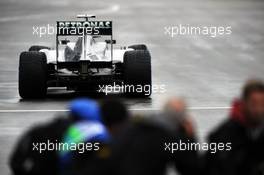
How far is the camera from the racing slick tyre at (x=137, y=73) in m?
23.6

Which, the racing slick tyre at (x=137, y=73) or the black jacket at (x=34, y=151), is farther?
the racing slick tyre at (x=137, y=73)

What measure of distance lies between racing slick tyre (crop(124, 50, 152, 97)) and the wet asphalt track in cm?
30

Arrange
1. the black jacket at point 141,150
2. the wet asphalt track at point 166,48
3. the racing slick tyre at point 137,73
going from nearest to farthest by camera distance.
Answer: the black jacket at point 141,150, the wet asphalt track at point 166,48, the racing slick tyre at point 137,73

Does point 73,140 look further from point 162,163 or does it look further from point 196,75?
point 196,75

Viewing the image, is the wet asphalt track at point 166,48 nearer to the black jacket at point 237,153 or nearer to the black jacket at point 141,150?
the black jacket at point 237,153

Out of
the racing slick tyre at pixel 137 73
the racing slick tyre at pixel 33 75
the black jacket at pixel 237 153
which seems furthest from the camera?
the racing slick tyre at pixel 33 75

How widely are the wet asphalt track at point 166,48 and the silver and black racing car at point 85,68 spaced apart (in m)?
0.38

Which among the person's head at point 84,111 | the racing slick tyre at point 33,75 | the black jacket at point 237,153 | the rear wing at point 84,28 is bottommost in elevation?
the racing slick tyre at point 33,75

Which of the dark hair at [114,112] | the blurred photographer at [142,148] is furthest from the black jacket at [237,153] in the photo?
the dark hair at [114,112]

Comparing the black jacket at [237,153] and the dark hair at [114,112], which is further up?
the dark hair at [114,112]

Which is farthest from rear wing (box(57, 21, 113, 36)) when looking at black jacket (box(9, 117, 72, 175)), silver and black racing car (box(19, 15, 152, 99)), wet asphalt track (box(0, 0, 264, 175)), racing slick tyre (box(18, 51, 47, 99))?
black jacket (box(9, 117, 72, 175))

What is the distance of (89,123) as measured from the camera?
28.8ft

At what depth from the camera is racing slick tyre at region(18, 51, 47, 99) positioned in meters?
23.8

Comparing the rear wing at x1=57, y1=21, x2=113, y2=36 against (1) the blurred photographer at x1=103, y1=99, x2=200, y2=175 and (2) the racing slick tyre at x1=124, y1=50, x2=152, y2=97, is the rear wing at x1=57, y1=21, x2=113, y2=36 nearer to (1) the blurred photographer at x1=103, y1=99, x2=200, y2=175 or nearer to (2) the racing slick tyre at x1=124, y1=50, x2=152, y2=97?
(2) the racing slick tyre at x1=124, y1=50, x2=152, y2=97
